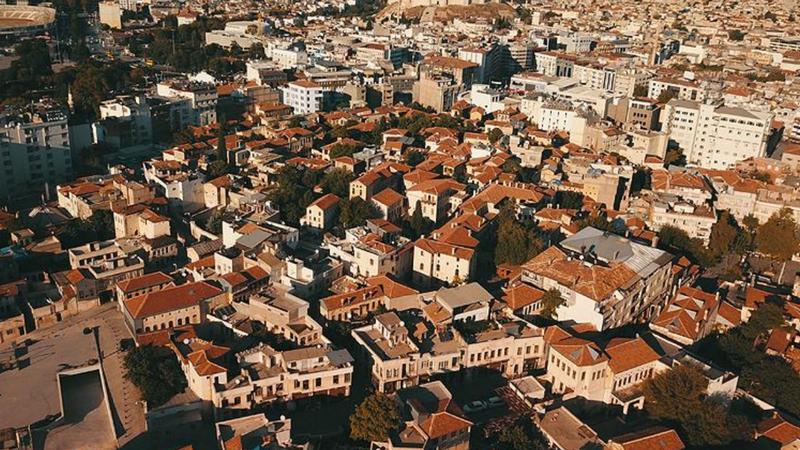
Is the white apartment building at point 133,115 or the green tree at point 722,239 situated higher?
the white apartment building at point 133,115

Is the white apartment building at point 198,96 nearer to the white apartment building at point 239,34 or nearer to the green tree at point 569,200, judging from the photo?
the green tree at point 569,200

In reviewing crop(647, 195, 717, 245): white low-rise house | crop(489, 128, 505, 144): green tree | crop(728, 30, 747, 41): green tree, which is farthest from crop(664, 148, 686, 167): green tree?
crop(728, 30, 747, 41): green tree

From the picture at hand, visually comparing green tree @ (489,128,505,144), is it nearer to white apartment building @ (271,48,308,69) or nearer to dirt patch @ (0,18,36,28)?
white apartment building @ (271,48,308,69)

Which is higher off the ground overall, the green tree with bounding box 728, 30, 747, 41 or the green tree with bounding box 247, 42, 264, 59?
the green tree with bounding box 728, 30, 747, 41

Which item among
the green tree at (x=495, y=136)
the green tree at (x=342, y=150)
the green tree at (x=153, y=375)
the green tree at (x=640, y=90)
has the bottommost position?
the green tree at (x=153, y=375)

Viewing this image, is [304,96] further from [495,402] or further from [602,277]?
[495,402]

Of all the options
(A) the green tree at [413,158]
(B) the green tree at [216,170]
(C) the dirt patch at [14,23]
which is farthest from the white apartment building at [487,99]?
(C) the dirt patch at [14,23]

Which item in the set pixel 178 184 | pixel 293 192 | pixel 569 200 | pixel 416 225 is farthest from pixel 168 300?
pixel 569 200
